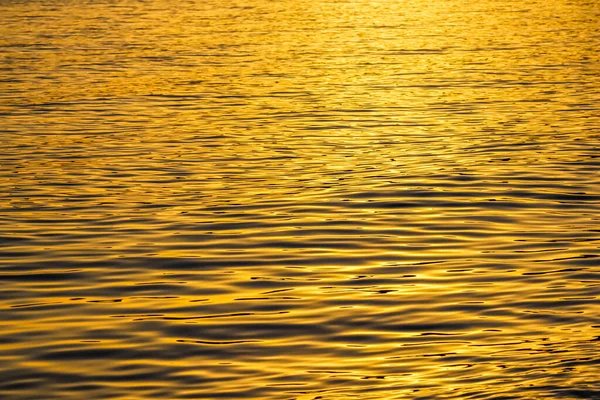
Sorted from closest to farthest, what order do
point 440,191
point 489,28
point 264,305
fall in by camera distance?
point 264,305 < point 440,191 < point 489,28

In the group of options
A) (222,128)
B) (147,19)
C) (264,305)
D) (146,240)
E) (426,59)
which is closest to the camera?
(264,305)

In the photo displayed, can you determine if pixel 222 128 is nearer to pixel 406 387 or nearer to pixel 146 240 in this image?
pixel 146 240

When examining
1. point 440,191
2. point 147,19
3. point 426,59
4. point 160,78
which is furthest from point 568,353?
point 147,19

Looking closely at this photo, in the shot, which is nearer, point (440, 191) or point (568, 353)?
point (568, 353)

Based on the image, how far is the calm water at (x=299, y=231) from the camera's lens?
11.4 meters

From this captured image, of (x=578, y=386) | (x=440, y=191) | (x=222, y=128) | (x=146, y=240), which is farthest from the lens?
(x=222, y=128)

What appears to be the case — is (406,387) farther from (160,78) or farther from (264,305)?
(160,78)

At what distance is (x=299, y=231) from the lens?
17.0 m

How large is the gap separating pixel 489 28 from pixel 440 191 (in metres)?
34.7

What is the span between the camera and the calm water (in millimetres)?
11398

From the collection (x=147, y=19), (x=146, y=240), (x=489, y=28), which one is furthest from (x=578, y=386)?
(x=147, y=19)

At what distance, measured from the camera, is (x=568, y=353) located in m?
11.3

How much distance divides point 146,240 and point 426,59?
24825 mm

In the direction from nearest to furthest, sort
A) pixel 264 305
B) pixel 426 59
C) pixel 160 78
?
pixel 264 305
pixel 160 78
pixel 426 59
